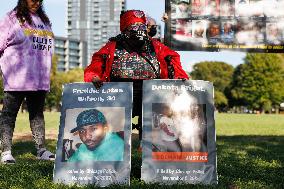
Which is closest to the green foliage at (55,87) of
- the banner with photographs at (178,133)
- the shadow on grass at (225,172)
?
the shadow on grass at (225,172)

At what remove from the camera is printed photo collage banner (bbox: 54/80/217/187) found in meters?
4.75

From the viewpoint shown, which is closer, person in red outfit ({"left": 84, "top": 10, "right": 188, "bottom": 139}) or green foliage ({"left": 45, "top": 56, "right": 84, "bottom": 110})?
person in red outfit ({"left": 84, "top": 10, "right": 188, "bottom": 139})

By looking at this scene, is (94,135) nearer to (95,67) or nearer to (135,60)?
A: (95,67)

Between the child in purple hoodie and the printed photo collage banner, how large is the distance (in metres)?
1.83

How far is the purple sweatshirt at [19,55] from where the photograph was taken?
22.0ft

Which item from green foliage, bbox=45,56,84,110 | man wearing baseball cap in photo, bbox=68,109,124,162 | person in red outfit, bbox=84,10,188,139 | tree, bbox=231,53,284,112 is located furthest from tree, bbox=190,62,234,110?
man wearing baseball cap in photo, bbox=68,109,124,162

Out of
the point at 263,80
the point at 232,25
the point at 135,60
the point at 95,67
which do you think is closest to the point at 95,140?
the point at 95,67

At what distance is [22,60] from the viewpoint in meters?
6.75

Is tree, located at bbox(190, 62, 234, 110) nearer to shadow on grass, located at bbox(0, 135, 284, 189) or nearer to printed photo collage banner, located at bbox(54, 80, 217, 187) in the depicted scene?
shadow on grass, located at bbox(0, 135, 284, 189)

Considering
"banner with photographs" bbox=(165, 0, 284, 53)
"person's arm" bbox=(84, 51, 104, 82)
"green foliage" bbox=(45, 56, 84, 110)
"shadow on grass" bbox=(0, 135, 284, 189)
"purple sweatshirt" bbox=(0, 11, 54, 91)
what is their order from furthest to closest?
"green foliage" bbox=(45, 56, 84, 110) < "banner with photographs" bbox=(165, 0, 284, 53) < "purple sweatshirt" bbox=(0, 11, 54, 91) < "person's arm" bbox=(84, 51, 104, 82) < "shadow on grass" bbox=(0, 135, 284, 189)

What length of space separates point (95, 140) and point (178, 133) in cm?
81

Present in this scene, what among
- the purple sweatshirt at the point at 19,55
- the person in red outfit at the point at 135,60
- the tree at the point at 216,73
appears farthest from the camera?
the tree at the point at 216,73

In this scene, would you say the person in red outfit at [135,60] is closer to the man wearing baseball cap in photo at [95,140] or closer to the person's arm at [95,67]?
the person's arm at [95,67]

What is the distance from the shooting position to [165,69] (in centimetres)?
563
